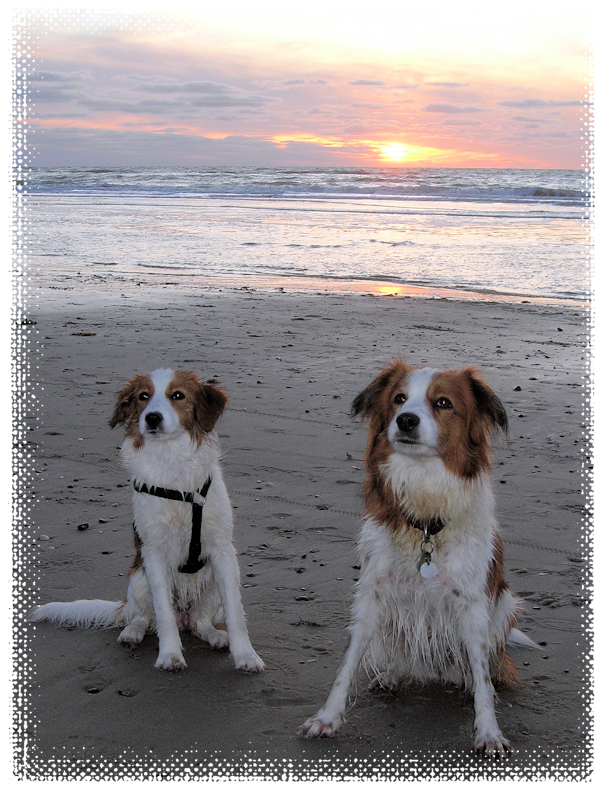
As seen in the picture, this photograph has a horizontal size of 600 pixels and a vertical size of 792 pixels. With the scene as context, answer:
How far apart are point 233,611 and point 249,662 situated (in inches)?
9.8

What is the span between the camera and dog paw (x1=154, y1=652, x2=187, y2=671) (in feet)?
12.2

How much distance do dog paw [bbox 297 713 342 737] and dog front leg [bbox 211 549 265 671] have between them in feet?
1.66

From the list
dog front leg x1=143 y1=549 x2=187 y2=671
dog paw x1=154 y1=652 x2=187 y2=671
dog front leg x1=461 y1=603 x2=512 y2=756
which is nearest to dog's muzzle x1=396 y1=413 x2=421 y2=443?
dog front leg x1=461 y1=603 x2=512 y2=756

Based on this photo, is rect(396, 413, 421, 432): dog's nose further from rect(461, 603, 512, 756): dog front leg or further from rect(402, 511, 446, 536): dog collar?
rect(461, 603, 512, 756): dog front leg

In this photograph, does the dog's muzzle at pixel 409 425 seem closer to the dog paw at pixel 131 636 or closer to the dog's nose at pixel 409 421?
the dog's nose at pixel 409 421

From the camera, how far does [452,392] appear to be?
339 centimetres

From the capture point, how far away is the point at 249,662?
12.2 ft

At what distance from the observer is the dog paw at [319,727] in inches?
127

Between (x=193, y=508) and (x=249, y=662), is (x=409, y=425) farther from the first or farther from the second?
(x=249, y=662)

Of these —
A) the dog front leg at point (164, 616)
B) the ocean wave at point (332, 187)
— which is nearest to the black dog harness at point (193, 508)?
the dog front leg at point (164, 616)

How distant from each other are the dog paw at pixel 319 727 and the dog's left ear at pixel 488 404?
138cm

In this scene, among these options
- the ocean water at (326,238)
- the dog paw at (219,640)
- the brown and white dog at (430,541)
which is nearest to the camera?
the brown and white dog at (430,541)

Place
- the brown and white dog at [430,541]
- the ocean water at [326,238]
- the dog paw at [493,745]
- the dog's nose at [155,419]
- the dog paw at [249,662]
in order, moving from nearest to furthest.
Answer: the dog paw at [493,745] < the brown and white dog at [430,541] < the dog paw at [249,662] < the dog's nose at [155,419] < the ocean water at [326,238]

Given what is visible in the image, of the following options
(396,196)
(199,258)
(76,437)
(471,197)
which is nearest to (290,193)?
(396,196)
